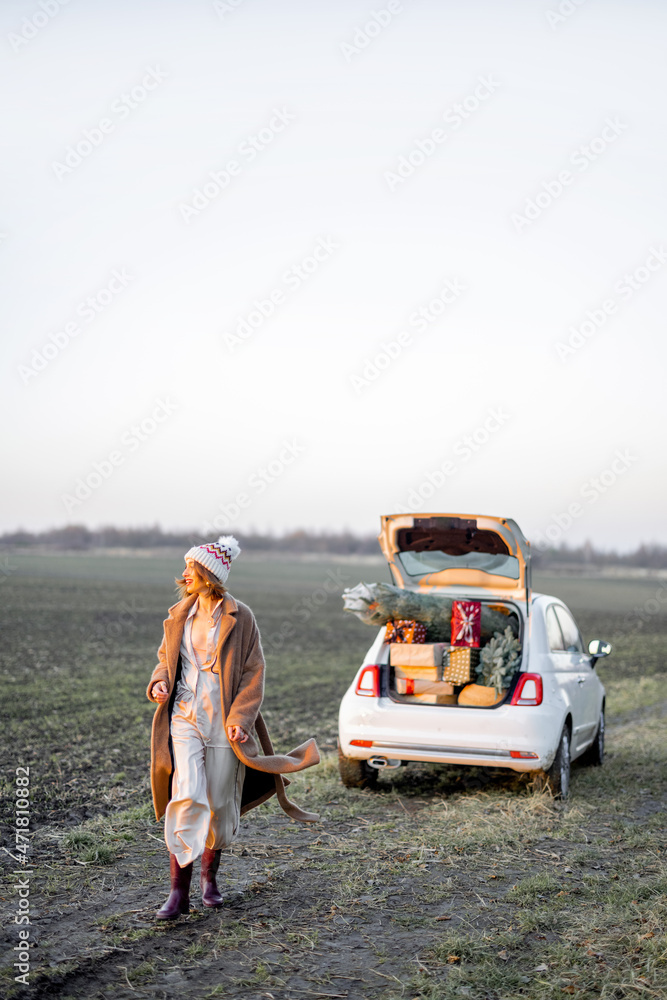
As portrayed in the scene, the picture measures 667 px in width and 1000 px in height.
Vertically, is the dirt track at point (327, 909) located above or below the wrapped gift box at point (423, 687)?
below

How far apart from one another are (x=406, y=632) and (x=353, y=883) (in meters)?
2.69

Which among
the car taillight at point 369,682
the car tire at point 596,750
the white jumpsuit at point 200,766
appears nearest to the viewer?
the white jumpsuit at point 200,766

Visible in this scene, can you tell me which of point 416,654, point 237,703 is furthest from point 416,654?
point 237,703

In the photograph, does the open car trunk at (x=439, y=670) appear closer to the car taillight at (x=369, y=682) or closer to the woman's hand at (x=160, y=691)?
the car taillight at (x=369, y=682)

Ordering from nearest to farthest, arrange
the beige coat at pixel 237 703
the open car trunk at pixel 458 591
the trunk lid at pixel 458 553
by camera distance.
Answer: the beige coat at pixel 237 703 < the open car trunk at pixel 458 591 < the trunk lid at pixel 458 553

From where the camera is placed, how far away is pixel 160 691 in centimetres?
478

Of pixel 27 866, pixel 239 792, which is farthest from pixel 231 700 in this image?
pixel 27 866

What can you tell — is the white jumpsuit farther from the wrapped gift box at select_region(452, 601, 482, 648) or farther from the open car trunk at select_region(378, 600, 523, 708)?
the wrapped gift box at select_region(452, 601, 482, 648)

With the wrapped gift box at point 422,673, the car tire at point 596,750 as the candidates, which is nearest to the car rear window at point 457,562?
the wrapped gift box at point 422,673

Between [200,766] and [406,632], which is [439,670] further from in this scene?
[200,766]

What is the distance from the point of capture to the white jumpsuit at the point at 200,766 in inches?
182

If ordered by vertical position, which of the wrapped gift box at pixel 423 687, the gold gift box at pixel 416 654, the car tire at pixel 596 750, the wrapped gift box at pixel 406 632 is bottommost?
the car tire at pixel 596 750

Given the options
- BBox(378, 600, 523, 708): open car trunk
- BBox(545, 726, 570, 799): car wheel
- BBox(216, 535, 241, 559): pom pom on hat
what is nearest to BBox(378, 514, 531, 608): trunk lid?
BBox(378, 600, 523, 708): open car trunk

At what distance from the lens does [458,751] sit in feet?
23.2
